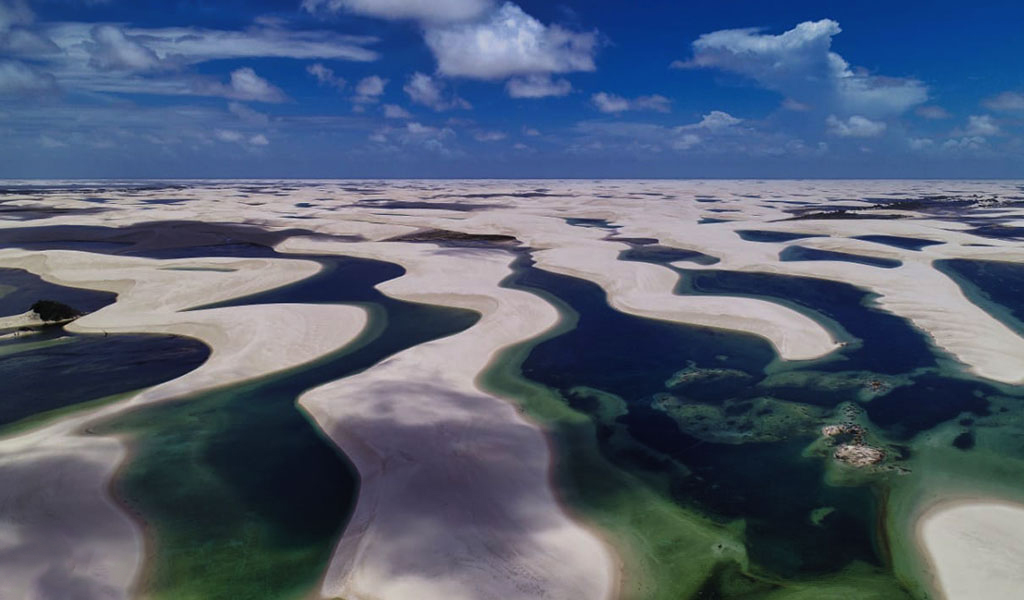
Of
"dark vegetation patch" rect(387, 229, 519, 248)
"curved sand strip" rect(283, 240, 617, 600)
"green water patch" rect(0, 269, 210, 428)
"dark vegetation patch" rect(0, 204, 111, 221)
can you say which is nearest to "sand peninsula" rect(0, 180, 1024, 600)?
"curved sand strip" rect(283, 240, 617, 600)

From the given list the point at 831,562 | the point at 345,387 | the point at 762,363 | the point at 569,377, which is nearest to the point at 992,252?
the point at 762,363

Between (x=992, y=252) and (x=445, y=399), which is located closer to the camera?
(x=445, y=399)

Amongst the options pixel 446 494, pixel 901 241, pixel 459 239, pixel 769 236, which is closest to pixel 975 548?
pixel 446 494

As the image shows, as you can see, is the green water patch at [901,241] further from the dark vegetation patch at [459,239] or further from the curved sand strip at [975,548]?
the curved sand strip at [975,548]

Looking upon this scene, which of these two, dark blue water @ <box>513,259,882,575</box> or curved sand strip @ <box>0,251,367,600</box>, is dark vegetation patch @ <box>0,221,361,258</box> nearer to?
curved sand strip @ <box>0,251,367,600</box>

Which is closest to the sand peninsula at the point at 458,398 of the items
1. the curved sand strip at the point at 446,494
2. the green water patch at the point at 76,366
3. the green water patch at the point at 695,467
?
the curved sand strip at the point at 446,494

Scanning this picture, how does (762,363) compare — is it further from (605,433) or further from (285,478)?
(285,478)
